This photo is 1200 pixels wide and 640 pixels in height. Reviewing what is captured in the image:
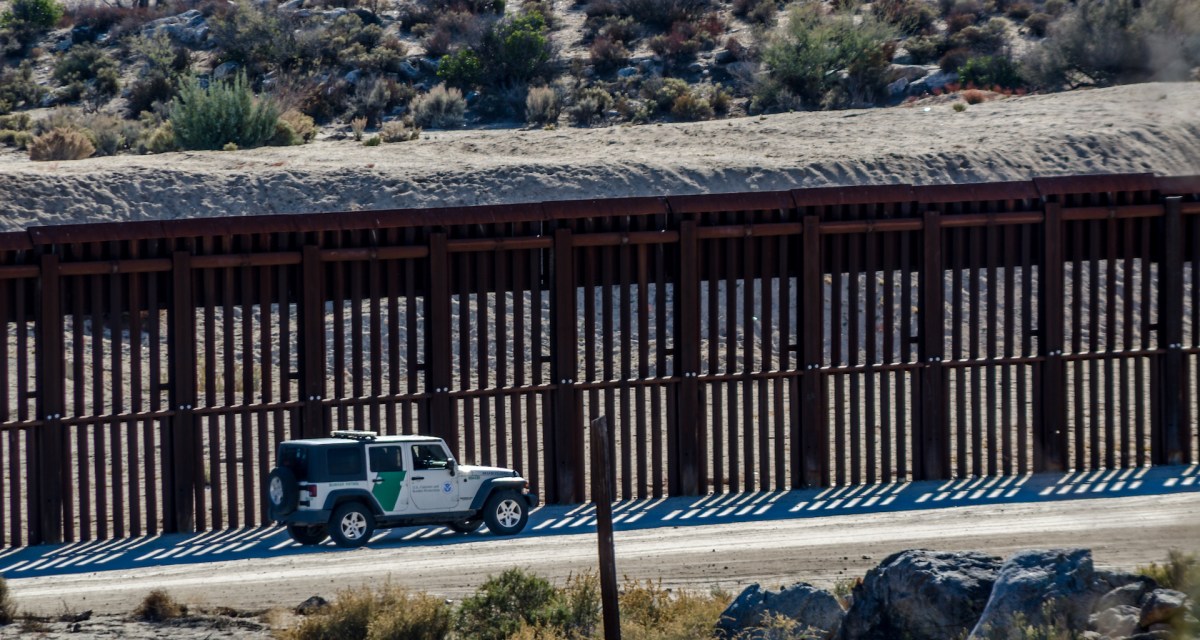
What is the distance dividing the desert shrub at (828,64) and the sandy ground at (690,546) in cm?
2546

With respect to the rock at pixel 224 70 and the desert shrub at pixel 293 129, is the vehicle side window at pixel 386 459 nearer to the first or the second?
the desert shrub at pixel 293 129

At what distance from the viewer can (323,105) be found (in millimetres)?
41438

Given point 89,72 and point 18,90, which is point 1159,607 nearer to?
point 18,90

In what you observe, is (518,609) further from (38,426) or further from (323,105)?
(323,105)

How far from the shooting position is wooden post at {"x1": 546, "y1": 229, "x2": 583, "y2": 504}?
56.1 ft

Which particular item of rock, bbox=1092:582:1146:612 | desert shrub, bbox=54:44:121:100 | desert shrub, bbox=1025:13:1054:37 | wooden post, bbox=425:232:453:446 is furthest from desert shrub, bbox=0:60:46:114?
rock, bbox=1092:582:1146:612

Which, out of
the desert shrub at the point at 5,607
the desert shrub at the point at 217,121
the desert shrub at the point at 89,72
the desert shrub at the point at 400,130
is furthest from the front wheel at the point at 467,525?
the desert shrub at the point at 89,72

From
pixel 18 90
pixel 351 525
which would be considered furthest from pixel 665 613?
pixel 18 90

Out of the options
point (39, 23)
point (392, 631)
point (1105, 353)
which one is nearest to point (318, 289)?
point (392, 631)

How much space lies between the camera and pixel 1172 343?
19.1m

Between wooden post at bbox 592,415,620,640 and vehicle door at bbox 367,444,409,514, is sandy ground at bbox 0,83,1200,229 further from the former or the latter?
wooden post at bbox 592,415,620,640

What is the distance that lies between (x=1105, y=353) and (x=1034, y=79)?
79.9 feet

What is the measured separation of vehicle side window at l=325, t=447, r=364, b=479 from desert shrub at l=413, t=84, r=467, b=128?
1024 inches

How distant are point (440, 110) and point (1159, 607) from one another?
32707 mm
